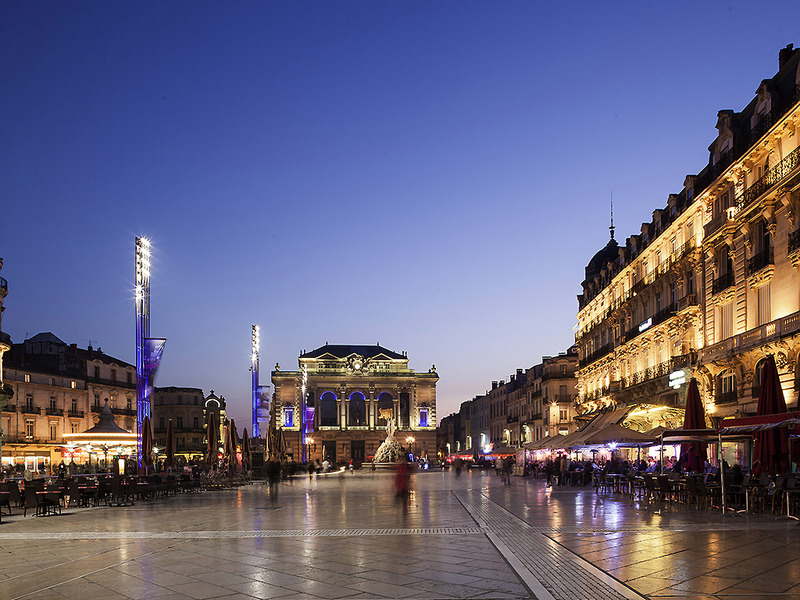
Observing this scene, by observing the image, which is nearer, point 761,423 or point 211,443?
point 761,423

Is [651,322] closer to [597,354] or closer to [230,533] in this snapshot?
[597,354]

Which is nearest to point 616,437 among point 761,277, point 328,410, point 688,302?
point 761,277

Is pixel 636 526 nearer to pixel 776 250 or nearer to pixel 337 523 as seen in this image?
pixel 337 523

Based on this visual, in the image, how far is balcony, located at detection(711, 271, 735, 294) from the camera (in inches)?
1254

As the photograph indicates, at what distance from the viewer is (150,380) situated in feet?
89.8

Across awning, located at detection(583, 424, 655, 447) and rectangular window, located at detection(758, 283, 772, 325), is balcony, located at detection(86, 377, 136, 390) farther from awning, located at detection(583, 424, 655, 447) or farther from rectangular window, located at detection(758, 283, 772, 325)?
→ rectangular window, located at detection(758, 283, 772, 325)

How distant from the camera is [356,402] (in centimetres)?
11750

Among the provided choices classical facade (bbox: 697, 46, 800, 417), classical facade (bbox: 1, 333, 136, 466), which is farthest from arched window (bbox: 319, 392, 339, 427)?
classical facade (bbox: 697, 46, 800, 417)

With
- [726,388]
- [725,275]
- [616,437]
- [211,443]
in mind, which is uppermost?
[725,275]

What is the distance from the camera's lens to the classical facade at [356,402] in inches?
4513

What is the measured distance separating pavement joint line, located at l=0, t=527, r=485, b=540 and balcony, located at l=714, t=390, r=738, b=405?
18.7 metres

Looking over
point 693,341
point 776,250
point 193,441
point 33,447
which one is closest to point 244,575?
point 776,250

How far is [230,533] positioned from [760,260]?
2169 centimetres

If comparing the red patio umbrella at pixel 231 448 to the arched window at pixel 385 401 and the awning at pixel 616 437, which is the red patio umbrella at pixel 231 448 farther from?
the arched window at pixel 385 401
